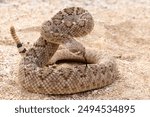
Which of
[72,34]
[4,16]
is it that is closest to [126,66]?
[72,34]

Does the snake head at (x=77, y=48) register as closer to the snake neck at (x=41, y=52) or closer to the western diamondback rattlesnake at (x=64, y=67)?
the western diamondback rattlesnake at (x=64, y=67)

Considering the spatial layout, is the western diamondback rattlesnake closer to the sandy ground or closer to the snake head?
the snake head

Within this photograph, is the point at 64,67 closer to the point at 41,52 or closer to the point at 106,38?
the point at 41,52

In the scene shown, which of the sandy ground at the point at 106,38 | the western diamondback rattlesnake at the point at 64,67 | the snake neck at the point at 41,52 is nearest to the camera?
the western diamondback rattlesnake at the point at 64,67

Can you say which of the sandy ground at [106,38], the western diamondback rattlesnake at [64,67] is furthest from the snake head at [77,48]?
the sandy ground at [106,38]

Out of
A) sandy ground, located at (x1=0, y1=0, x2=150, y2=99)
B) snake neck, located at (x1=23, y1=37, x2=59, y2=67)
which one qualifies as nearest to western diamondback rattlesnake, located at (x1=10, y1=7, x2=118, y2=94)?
snake neck, located at (x1=23, y1=37, x2=59, y2=67)

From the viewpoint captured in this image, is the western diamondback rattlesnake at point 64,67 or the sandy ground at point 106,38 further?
the sandy ground at point 106,38
